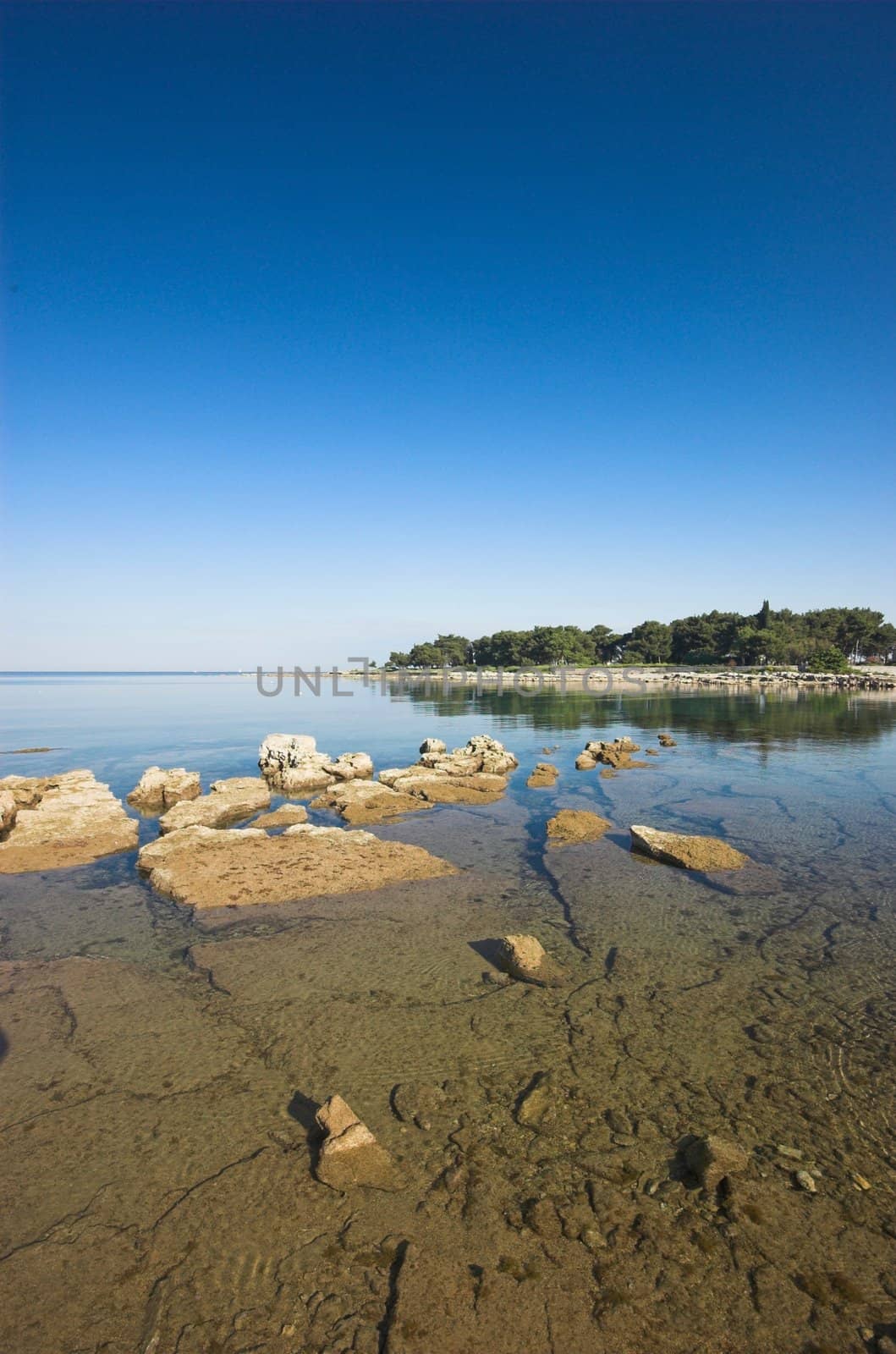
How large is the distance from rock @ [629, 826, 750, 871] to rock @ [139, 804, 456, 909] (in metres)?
4.66

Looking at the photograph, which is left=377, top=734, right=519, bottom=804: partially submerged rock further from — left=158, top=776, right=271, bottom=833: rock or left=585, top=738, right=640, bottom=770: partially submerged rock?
left=158, top=776, right=271, bottom=833: rock

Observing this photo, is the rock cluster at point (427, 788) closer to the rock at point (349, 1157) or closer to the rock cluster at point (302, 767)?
the rock cluster at point (302, 767)

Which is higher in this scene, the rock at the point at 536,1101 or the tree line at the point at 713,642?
the tree line at the point at 713,642

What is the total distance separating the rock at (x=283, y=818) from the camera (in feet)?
58.2

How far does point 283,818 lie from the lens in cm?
→ 1802

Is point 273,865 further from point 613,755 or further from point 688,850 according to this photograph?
point 613,755

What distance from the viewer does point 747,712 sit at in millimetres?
54781

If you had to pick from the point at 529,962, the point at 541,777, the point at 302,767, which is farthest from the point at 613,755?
the point at 529,962

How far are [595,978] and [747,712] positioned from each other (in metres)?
51.9

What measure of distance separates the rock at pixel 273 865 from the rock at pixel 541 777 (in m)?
9.34

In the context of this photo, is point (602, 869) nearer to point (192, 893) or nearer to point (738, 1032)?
point (738, 1032)

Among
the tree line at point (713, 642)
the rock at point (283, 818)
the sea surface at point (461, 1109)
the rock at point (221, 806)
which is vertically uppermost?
the tree line at point (713, 642)

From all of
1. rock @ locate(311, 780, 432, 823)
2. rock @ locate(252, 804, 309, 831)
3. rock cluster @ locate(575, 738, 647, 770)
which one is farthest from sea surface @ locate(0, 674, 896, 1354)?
rock cluster @ locate(575, 738, 647, 770)

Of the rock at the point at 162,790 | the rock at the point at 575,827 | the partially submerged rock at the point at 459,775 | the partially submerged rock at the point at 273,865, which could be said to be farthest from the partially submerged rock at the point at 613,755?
the rock at the point at 162,790
